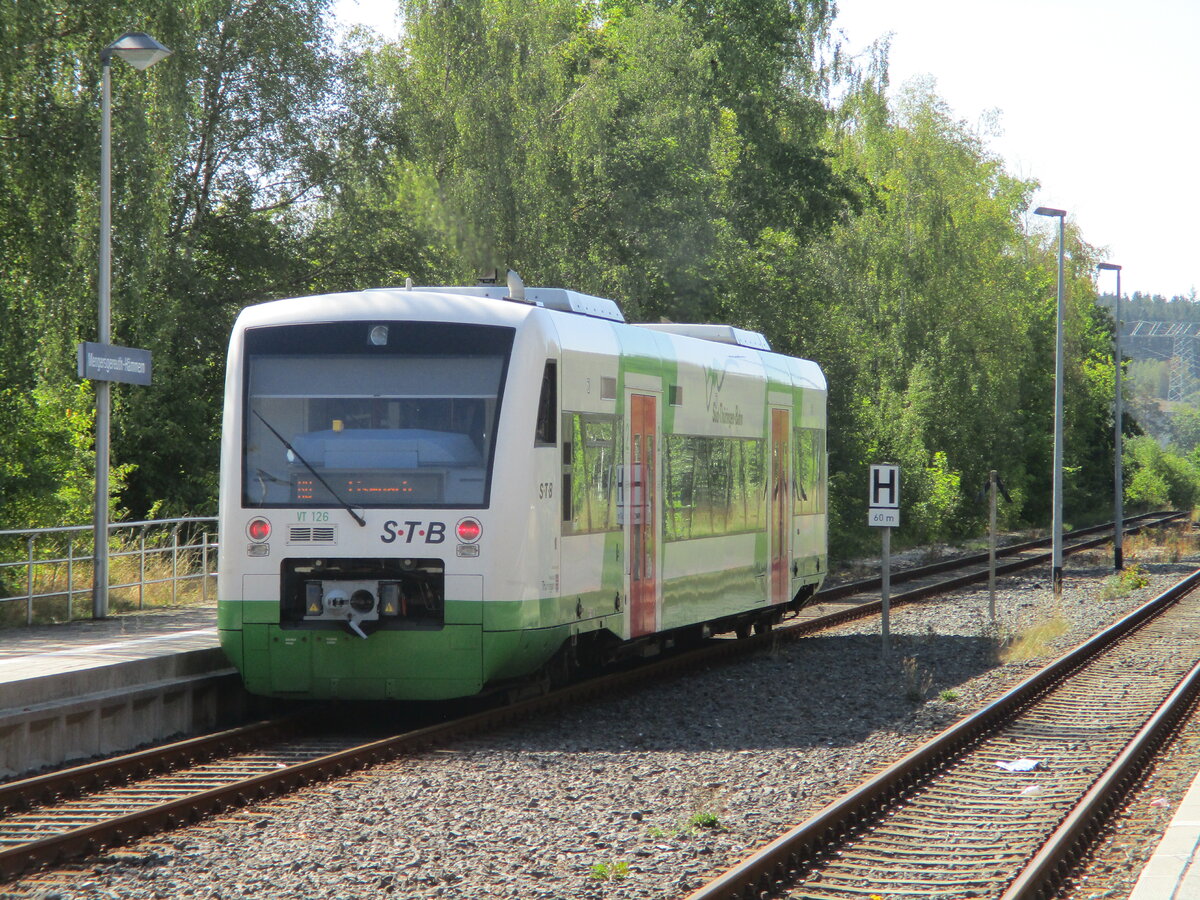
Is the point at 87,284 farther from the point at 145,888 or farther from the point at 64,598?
the point at 145,888

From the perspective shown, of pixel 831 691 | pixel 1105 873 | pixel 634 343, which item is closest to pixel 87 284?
pixel 634 343

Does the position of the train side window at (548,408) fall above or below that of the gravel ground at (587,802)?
above

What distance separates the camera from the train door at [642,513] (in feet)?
43.2

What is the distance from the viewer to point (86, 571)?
17.6m

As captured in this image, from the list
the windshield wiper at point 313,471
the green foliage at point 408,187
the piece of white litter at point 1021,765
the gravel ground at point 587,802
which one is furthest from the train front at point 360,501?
the green foliage at point 408,187

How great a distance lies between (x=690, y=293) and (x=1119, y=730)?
65.6ft

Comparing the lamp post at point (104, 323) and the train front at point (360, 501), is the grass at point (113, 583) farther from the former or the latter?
the train front at point (360, 501)

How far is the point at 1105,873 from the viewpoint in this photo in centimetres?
757

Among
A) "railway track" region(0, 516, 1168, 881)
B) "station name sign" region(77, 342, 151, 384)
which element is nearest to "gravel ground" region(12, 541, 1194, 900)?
"railway track" region(0, 516, 1168, 881)

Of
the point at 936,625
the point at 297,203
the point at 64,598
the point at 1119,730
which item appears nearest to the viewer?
the point at 1119,730

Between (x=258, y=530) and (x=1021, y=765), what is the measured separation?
5693mm

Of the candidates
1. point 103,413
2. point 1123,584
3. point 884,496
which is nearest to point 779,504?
point 884,496

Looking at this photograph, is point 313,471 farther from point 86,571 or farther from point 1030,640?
point 1030,640

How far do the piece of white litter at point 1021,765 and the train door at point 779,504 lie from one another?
6.59m
